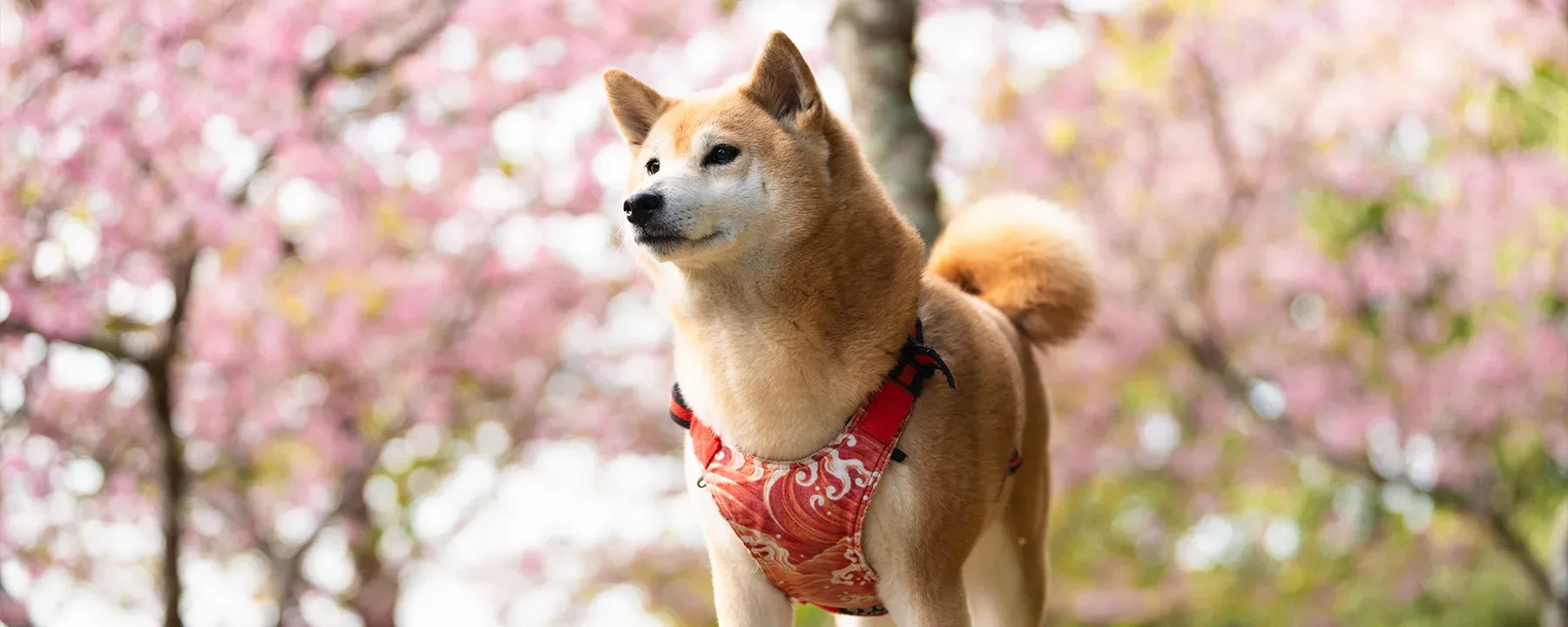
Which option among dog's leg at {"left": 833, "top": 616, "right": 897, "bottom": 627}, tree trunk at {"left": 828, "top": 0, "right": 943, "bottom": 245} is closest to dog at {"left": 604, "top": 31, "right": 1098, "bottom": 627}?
dog's leg at {"left": 833, "top": 616, "right": 897, "bottom": 627}

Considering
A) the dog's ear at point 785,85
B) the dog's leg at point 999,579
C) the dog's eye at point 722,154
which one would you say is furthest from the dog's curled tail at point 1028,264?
the dog's eye at point 722,154

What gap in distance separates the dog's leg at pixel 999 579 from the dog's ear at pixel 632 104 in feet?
3.77

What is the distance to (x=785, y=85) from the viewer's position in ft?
8.69

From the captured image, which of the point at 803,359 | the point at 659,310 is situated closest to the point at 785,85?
the point at 803,359

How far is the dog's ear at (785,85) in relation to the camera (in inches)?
102

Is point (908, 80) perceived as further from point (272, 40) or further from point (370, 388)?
point (370, 388)

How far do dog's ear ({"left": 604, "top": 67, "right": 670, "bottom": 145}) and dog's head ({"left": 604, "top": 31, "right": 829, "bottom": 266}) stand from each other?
0.02 metres

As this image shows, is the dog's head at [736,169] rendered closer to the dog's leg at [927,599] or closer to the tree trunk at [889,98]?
the dog's leg at [927,599]

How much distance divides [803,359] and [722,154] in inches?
16.0

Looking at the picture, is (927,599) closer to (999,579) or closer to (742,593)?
(742,593)

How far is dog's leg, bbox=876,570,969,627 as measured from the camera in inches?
102

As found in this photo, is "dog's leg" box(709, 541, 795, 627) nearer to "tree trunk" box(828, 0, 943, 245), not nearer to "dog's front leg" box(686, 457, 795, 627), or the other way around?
"dog's front leg" box(686, 457, 795, 627)

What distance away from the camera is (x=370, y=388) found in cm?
890

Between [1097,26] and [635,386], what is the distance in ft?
14.4
